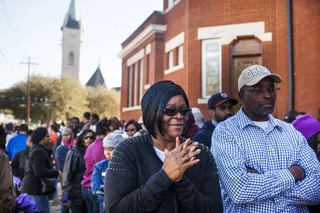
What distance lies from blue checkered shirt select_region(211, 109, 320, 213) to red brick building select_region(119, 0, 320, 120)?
888 cm

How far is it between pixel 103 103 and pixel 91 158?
5058cm

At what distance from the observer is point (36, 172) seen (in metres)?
5.61

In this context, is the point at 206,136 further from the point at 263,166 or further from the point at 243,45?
the point at 243,45

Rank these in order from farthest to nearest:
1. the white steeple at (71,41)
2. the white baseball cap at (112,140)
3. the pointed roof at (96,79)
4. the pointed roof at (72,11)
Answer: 1. the pointed roof at (72,11)
2. the white steeple at (71,41)
3. the pointed roof at (96,79)
4. the white baseball cap at (112,140)

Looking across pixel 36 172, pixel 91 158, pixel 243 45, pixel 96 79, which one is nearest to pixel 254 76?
pixel 91 158

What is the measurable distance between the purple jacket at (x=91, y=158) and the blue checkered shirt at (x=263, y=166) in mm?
3194

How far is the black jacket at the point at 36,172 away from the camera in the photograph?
564 cm

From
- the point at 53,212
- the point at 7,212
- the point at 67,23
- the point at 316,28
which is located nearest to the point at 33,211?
the point at 7,212

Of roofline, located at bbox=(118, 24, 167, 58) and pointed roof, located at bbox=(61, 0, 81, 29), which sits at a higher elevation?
pointed roof, located at bbox=(61, 0, 81, 29)

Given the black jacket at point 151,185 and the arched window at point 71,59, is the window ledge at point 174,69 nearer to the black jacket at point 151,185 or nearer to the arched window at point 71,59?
the black jacket at point 151,185

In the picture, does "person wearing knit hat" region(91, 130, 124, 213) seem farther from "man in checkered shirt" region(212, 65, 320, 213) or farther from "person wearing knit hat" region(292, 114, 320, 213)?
"person wearing knit hat" region(292, 114, 320, 213)

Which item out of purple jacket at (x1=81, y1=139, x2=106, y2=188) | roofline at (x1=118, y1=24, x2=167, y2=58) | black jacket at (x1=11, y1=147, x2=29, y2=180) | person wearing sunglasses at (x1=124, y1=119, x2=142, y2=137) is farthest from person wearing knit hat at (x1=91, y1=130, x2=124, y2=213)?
roofline at (x1=118, y1=24, x2=167, y2=58)

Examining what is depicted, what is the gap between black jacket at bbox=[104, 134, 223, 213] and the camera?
183 cm

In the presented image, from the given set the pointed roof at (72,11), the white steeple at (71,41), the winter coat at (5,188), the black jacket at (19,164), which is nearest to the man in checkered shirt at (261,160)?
the winter coat at (5,188)
